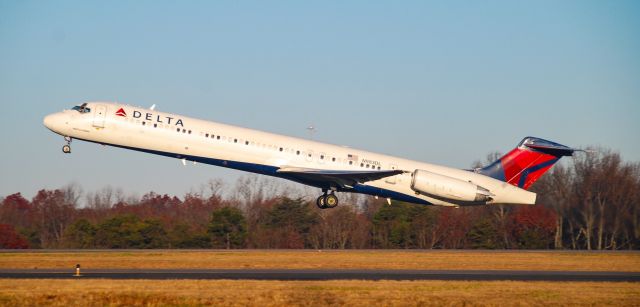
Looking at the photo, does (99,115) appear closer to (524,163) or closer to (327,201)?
(327,201)

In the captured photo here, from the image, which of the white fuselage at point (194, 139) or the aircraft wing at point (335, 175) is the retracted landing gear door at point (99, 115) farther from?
the aircraft wing at point (335, 175)

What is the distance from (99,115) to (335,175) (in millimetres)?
9891

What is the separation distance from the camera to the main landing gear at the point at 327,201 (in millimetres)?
37969

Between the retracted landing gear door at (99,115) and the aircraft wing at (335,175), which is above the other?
the retracted landing gear door at (99,115)

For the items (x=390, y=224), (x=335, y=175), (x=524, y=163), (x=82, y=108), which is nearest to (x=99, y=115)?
(x=82, y=108)

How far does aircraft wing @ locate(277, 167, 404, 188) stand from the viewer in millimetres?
35062

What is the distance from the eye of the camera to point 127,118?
34188mm

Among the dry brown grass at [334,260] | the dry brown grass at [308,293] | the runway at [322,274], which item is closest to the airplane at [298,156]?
the dry brown grass at [334,260]

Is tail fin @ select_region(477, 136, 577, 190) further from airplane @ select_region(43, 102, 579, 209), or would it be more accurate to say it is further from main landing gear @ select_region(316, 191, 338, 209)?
main landing gear @ select_region(316, 191, 338, 209)

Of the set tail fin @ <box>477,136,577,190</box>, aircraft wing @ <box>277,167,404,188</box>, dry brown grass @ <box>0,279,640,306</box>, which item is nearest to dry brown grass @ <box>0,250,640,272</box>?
aircraft wing @ <box>277,167,404,188</box>

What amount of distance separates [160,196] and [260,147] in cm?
5207

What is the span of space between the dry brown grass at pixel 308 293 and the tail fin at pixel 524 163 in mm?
12556

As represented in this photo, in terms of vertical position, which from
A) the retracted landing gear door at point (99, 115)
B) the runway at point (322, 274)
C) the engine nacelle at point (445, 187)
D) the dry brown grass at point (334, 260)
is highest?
the retracted landing gear door at point (99, 115)

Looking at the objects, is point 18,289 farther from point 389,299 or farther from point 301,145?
point 301,145
